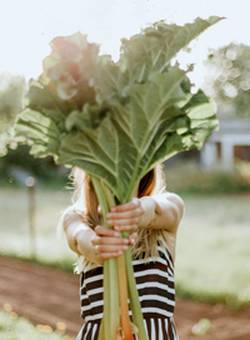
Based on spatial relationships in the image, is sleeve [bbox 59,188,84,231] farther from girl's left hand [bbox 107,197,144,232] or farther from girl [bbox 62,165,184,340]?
girl's left hand [bbox 107,197,144,232]

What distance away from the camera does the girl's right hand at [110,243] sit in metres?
1.16

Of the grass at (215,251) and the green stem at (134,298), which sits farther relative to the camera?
the grass at (215,251)

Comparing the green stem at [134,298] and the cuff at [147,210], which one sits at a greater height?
the cuff at [147,210]

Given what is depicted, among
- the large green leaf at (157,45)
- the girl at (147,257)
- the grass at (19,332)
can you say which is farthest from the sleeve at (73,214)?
the grass at (19,332)

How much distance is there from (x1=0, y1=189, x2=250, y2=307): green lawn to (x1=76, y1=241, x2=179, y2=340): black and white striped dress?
440cm

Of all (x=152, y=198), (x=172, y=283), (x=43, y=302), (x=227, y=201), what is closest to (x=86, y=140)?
(x=152, y=198)

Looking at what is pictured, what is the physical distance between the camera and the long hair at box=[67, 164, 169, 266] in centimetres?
150

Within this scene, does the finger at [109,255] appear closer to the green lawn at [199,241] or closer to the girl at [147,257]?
the girl at [147,257]

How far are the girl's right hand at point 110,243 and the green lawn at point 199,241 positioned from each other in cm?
477

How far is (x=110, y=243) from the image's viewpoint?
3.84 ft

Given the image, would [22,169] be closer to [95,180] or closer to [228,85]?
[228,85]

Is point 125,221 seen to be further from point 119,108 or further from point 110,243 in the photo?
point 119,108

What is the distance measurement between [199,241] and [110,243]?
804cm

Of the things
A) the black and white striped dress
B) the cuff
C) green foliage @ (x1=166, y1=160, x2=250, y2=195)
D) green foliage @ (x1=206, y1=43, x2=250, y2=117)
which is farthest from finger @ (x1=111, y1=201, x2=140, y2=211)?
green foliage @ (x1=166, y1=160, x2=250, y2=195)
